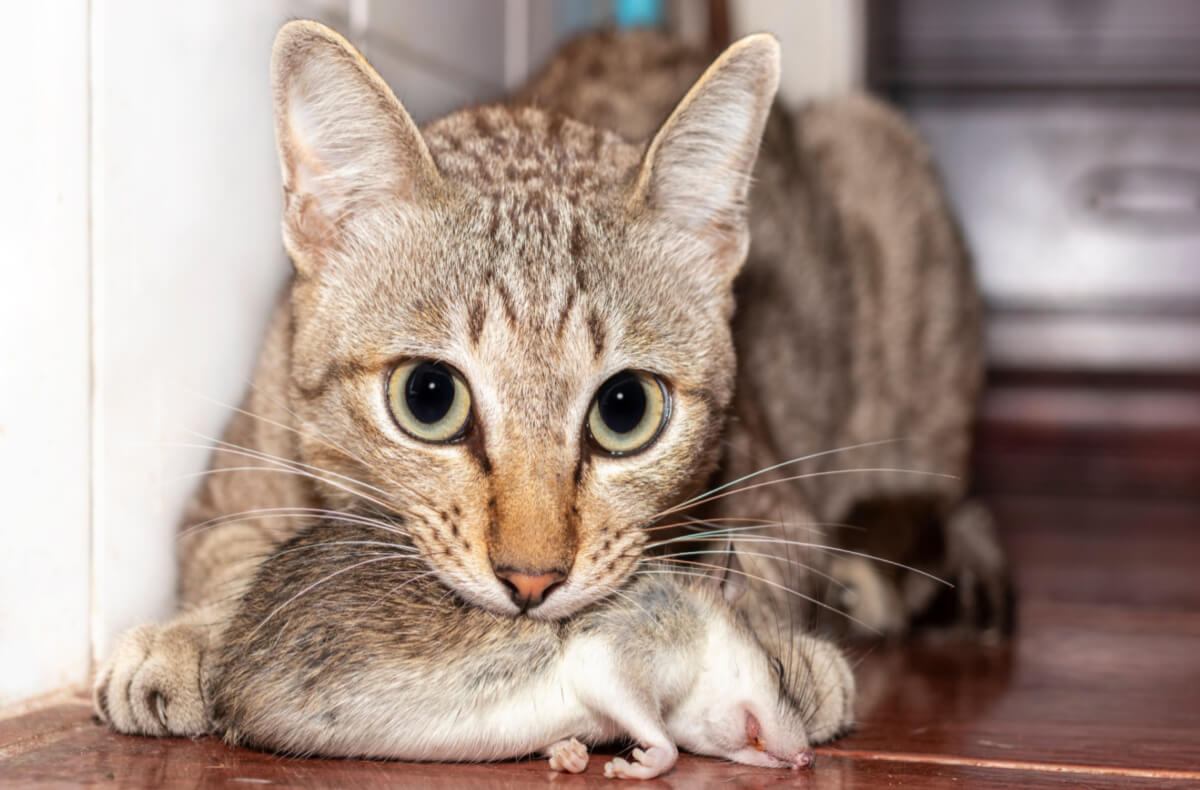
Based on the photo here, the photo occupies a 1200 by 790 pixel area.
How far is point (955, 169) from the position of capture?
445cm

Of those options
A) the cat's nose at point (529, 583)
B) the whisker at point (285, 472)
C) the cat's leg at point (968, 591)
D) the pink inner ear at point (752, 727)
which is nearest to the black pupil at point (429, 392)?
the whisker at point (285, 472)

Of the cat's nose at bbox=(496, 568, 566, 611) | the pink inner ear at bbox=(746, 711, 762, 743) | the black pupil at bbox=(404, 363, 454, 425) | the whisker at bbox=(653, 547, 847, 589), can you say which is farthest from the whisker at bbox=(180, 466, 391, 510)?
the pink inner ear at bbox=(746, 711, 762, 743)

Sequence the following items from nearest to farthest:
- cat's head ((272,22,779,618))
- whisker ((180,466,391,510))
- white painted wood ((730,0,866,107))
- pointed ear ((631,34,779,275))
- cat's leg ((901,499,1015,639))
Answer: cat's head ((272,22,779,618))
whisker ((180,466,391,510))
pointed ear ((631,34,779,275))
cat's leg ((901,499,1015,639))
white painted wood ((730,0,866,107))

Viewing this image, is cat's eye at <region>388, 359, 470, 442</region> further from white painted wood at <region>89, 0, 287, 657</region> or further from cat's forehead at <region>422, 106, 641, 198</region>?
white painted wood at <region>89, 0, 287, 657</region>

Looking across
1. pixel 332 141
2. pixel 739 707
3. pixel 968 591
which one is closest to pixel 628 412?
pixel 739 707

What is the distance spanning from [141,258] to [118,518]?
1.15 feet

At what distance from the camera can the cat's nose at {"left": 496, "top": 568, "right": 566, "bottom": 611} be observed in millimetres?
1455

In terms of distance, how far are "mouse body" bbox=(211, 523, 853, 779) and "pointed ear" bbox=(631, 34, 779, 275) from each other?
574 mm

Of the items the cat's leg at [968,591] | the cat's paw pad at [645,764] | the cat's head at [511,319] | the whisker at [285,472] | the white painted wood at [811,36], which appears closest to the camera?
the cat's paw pad at [645,764]

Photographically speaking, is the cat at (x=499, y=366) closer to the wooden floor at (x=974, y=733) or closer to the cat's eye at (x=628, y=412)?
the cat's eye at (x=628, y=412)

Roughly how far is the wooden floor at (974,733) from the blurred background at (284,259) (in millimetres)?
240

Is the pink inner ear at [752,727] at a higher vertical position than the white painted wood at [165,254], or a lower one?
lower

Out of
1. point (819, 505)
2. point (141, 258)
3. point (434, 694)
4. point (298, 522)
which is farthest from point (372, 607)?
point (819, 505)

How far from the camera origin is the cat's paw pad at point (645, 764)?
1.37 m
